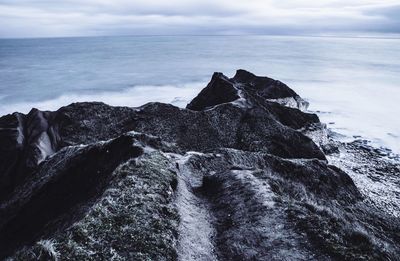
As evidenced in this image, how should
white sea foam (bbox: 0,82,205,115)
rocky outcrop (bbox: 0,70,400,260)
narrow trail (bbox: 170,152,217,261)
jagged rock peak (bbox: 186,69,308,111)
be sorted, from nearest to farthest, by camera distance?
rocky outcrop (bbox: 0,70,400,260) < narrow trail (bbox: 170,152,217,261) < jagged rock peak (bbox: 186,69,308,111) < white sea foam (bbox: 0,82,205,115)

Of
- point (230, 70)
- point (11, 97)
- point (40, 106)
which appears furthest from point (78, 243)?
point (230, 70)

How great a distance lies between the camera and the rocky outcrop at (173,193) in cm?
871

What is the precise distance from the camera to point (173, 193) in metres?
11.1

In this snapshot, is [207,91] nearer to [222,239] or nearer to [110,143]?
[110,143]

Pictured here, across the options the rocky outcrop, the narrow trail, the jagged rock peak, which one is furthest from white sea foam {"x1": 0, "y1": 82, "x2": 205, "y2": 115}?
the narrow trail

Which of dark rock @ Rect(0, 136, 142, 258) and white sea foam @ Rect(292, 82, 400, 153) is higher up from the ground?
dark rock @ Rect(0, 136, 142, 258)

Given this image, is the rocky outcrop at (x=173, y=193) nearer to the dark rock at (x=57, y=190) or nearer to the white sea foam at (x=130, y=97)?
the dark rock at (x=57, y=190)

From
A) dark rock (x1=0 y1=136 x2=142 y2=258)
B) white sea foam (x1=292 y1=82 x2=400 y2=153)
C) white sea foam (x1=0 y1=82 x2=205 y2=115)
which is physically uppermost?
dark rock (x1=0 y1=136 x2=142 y2=258)

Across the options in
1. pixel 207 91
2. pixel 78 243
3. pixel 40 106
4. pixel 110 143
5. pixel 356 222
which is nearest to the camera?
pixel 78 243

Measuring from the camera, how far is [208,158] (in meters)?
15.6

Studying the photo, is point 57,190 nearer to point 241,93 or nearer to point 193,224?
point 193,224

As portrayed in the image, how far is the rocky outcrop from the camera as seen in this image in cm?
871

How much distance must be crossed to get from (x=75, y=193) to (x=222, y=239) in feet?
21.8

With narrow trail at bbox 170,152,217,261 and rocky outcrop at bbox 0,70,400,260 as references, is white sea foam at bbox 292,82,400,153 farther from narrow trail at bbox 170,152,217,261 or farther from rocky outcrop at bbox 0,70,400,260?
narrow trail at bbox 170,152,217,261
